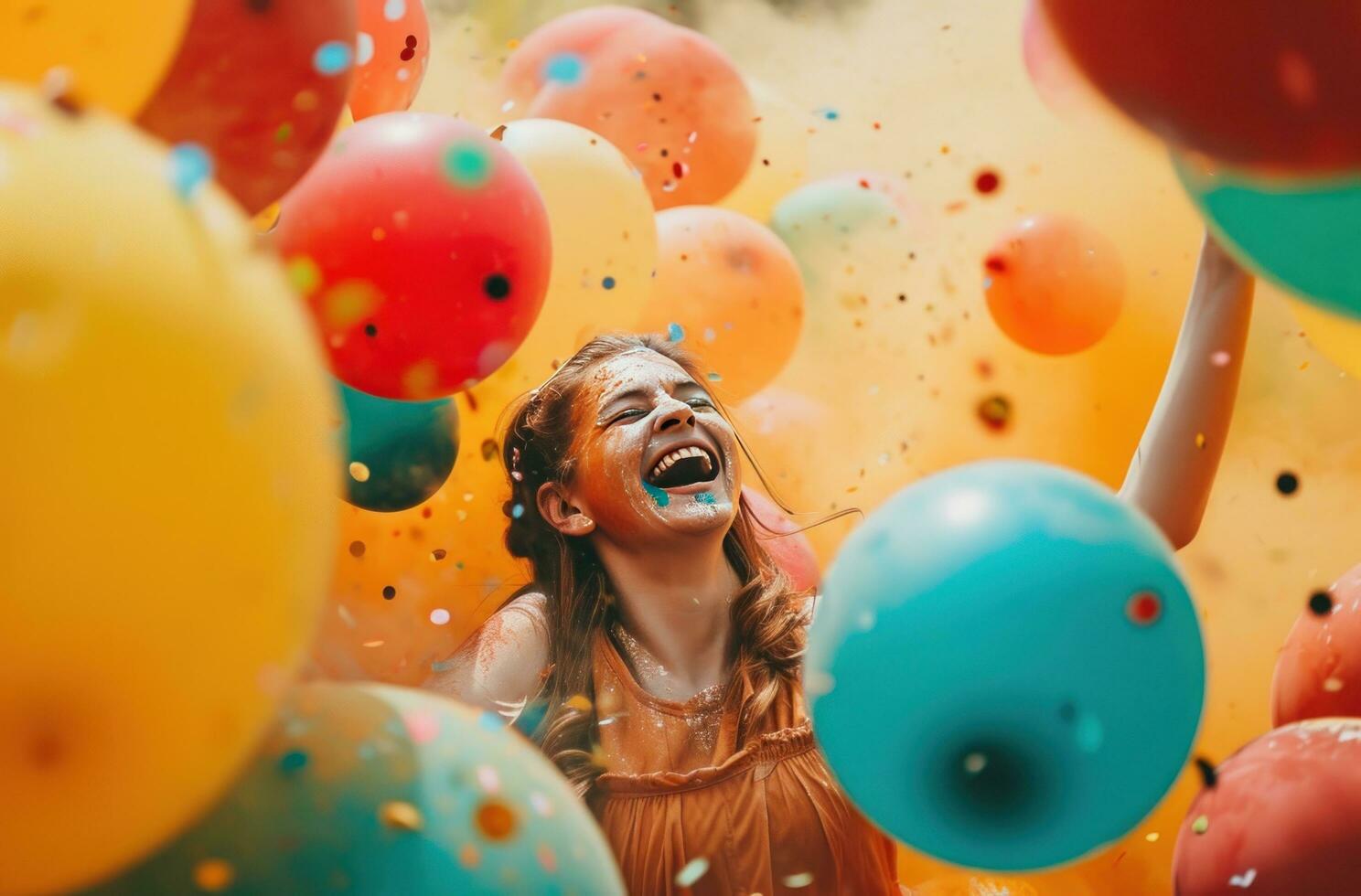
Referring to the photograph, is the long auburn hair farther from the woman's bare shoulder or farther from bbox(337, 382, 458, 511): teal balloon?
bbox(337, 382, 458, 511): teal balloon

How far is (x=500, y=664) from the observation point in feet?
5.89

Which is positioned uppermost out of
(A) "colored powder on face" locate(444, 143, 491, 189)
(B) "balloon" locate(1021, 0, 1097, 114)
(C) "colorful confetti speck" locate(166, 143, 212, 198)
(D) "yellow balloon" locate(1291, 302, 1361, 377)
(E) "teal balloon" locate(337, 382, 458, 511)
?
(B) "balloon" locate(1021, 0, 1097, 114)

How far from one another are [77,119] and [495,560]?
139 cm

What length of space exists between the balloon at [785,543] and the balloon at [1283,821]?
772 mm

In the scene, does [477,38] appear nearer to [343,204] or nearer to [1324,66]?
[343,204]

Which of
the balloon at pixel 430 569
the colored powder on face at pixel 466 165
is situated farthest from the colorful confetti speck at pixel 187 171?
the balloon at pixel 430 569

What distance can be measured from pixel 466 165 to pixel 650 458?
1.67 ft

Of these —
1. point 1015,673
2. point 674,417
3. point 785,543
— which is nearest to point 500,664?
point 674,417

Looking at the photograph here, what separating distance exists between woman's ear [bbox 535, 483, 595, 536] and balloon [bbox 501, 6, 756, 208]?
0.67 meters

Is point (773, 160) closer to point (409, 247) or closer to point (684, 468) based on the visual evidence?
point (684, 468)

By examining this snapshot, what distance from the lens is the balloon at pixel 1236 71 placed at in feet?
3.56

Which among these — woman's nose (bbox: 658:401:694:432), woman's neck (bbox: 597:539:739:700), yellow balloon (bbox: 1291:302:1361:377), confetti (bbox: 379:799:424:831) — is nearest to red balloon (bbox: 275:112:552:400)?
woman's nose (bbox: 658:401:694:432)

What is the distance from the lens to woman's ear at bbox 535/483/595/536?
6.36 ft

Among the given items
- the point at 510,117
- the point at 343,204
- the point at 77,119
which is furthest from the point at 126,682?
the point at 510,117
